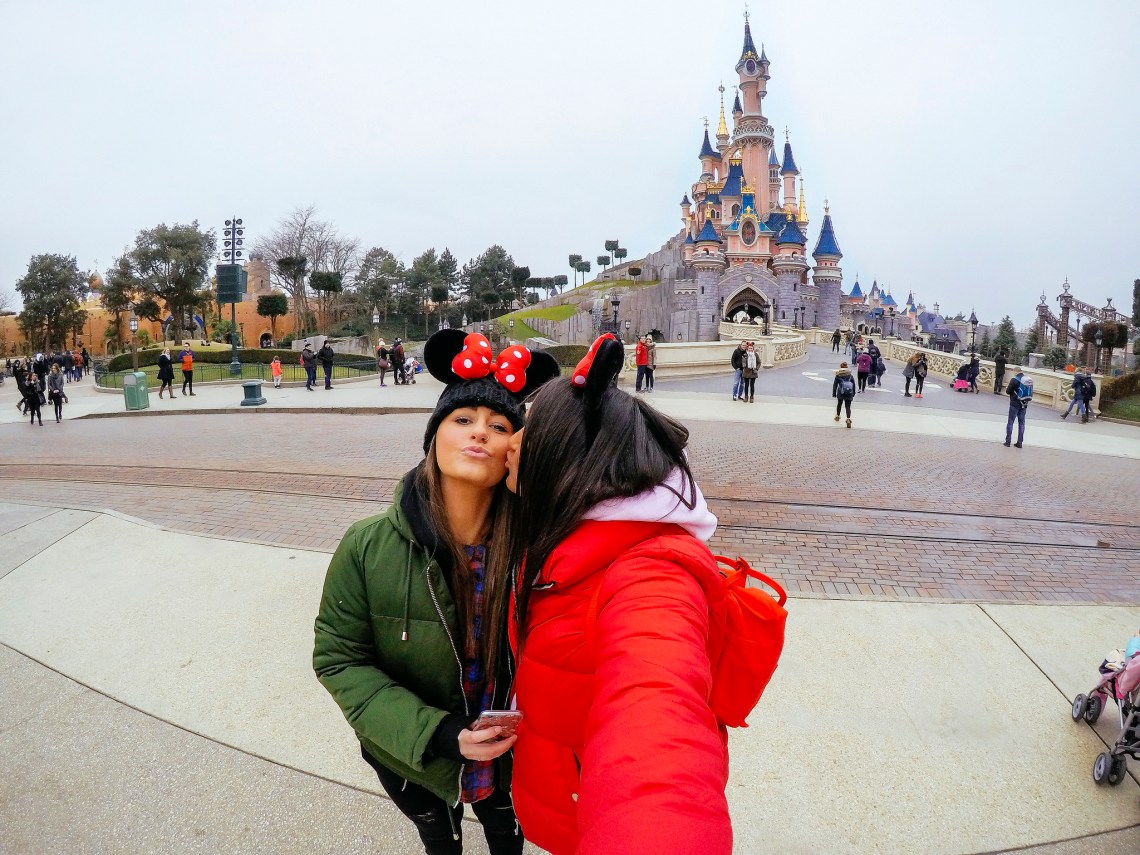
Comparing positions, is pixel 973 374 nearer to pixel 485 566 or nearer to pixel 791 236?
pixel 485 566

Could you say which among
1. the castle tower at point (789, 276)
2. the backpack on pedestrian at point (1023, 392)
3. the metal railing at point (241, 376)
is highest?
the castle tower at point (789, 276)

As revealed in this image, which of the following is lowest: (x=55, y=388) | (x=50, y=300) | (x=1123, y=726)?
(x=1123, y=726)

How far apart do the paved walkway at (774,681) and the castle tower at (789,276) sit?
145ft

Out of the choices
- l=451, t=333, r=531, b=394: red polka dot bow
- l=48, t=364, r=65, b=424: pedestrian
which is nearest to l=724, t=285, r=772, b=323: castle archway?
l=48, t=364, r=65, b=424: pedestrian

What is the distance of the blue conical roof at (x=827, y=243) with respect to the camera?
52344mm

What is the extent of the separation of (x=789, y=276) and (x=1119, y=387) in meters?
33.9

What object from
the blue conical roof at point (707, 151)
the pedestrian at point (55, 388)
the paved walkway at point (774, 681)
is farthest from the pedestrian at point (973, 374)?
the blue conical roof at point (707, 151)

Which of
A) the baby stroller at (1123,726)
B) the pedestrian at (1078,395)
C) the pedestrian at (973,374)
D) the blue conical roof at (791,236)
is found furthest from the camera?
the blue conical roof at (791,236)

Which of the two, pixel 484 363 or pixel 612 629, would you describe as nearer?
pixel 612 629

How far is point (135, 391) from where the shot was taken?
54.2ft

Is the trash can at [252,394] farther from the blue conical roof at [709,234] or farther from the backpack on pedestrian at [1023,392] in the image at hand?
the blue conical roof at [709,234]

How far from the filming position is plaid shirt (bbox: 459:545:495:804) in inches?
67.2

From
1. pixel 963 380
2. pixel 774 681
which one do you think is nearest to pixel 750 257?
pixel 963 380

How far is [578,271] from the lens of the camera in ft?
269
